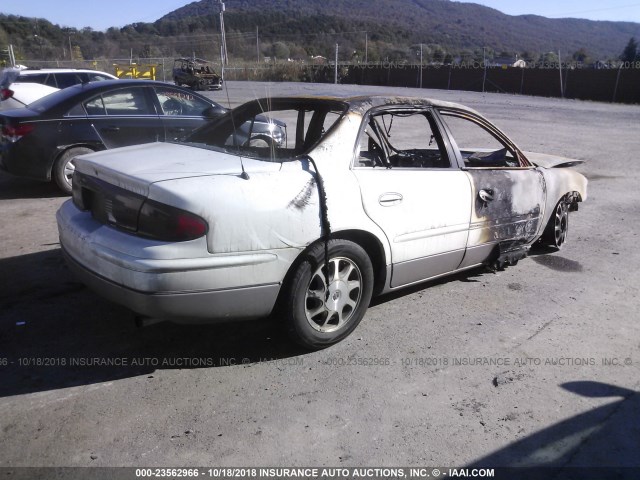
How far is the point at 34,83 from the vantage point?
12727 mm

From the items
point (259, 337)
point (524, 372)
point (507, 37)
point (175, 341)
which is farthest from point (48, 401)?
point (507, 37)

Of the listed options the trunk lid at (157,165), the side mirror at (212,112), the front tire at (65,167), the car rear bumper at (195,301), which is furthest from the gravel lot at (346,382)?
the side mirror at (212,112)

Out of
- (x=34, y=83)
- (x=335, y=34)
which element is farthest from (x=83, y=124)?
(x=335, y=34)

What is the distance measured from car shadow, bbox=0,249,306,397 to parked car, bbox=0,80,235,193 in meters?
3.25

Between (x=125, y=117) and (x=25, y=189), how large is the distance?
195 centimetres

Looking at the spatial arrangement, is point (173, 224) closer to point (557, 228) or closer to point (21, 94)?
point (557, 228)

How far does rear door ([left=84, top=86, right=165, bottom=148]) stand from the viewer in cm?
758

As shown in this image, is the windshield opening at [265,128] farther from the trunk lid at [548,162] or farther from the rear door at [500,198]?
the trunk lid at [548,162]

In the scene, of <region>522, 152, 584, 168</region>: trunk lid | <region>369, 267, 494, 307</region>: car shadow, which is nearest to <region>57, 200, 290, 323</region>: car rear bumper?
<region>369, 267, 494, 307</region>: car shadow

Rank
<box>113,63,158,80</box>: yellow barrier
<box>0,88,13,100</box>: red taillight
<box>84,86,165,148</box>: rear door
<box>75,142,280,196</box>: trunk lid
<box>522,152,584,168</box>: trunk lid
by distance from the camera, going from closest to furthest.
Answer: <box>75,142,280,196</box>: trunk lid → <box>522,152,584,168</box>: trunk lid → <box>84,86,165,148</box>: rear door → <box>0,88,13,100</box>: red taillight → <box>113,63,158,80</box>: yellow barrier

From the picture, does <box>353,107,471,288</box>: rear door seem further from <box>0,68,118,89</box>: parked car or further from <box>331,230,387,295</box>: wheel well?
<box>0,68,118,89</box>: parked car

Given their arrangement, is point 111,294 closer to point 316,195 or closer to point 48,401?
point 48,401

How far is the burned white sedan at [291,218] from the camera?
10.4ft

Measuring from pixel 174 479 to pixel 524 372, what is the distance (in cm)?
223
